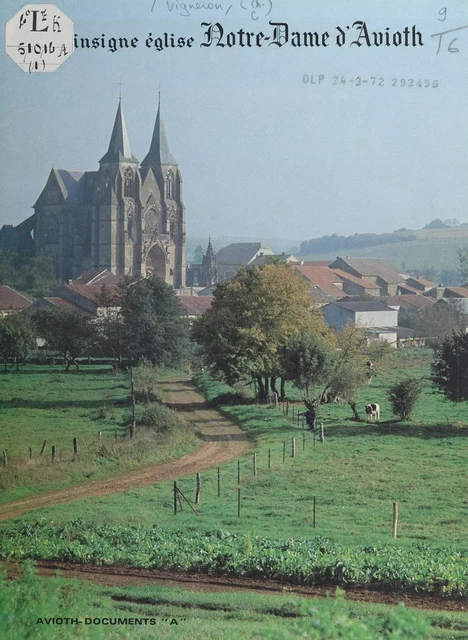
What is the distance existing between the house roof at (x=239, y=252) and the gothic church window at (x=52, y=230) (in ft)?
6.81

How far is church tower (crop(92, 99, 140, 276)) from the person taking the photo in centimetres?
990

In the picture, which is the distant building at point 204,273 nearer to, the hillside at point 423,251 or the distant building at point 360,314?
the hillside at point 423,251

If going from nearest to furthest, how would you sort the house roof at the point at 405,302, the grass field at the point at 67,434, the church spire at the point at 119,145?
→ the grass field at the point at 67,434 → the church spire at the point at 119,145 → the house roof at the point at 405,302

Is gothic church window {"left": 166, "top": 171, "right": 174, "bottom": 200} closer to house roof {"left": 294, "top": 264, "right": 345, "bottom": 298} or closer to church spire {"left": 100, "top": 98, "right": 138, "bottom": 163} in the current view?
church spire {"left": 100, "top": 98, "right": 138, "bottom": 163}

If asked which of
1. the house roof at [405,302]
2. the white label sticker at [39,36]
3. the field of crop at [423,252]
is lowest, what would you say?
the house roof at [405,302]

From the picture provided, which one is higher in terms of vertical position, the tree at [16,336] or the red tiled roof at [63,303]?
the red tiled roof at [63,303]

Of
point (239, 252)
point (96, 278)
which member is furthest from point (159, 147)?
point (96, 278)

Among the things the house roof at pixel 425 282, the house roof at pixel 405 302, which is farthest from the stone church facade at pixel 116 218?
the house roof at pixel 425 282

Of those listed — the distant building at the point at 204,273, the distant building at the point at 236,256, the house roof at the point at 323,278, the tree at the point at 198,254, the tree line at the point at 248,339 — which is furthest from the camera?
the tree line at the point at 248,339

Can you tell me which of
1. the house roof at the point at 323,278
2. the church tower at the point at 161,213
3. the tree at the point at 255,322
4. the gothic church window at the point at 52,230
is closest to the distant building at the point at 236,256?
Result: the tree at the point at 255,322

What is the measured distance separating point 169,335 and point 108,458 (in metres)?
4.25

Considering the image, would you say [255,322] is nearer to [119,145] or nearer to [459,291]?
[459,291]

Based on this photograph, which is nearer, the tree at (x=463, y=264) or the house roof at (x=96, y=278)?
the tree at (x=463, y=264)

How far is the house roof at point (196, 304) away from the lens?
13.0 m
